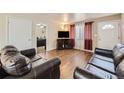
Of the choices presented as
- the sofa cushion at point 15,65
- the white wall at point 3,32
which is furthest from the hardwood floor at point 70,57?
the sofa cushion at point 15,65

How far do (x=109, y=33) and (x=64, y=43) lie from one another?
0.84m

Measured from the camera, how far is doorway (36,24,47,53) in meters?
1.75

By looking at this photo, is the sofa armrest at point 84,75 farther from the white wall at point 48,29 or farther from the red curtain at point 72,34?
the red curtain at point 72,34

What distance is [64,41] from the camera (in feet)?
7.55

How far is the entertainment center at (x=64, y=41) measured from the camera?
2131 mm

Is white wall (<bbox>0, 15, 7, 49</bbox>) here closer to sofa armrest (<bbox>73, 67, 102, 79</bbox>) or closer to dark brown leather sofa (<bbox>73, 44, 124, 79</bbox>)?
sofa armrest (<bbox>73, 67, 102, 79</bbox>)

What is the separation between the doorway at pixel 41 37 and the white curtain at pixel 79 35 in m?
0.54

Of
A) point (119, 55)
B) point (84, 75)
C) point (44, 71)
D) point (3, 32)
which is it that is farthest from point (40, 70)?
point (119, 55)

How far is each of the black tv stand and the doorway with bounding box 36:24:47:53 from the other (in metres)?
0.35
